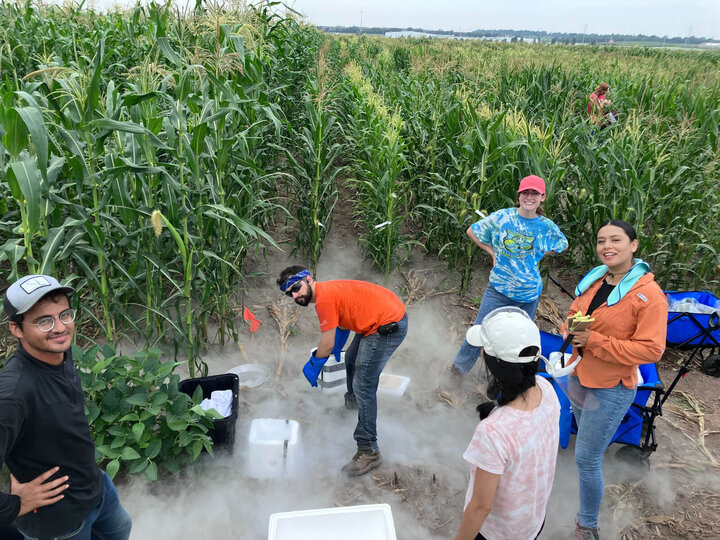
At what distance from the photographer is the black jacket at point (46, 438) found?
1.44 m

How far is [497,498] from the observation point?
1673 millimetres

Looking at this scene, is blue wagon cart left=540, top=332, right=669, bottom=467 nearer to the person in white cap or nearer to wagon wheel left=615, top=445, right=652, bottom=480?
wagon wheel left=615, top=445, right=652, bottom=480

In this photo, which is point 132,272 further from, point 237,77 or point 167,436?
point 237,77

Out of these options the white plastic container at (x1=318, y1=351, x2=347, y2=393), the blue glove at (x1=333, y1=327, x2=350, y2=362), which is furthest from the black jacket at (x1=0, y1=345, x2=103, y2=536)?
the white plastic container at (x1=318, y1=351, x2=347, y2=393)

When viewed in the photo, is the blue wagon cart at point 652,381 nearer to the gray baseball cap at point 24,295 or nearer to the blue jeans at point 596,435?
the blue jeans at point 596,435

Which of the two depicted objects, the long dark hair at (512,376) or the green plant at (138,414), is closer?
the long dark hair at (512,376)

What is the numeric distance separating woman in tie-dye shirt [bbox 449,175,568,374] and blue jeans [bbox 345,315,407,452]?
0.92m

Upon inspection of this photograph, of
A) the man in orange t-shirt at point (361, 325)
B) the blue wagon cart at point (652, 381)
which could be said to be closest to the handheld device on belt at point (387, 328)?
the man in orange t-shirt at point (361, 325)

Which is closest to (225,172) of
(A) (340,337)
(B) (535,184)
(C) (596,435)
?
(A) (340,337)

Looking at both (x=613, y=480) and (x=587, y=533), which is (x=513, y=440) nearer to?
(x=587, y=533)

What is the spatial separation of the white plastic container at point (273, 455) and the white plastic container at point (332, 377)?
2.05 feet

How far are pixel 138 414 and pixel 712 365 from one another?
4.31 metres

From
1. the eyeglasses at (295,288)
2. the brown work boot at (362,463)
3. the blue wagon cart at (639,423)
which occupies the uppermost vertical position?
the eyeglasses at (295,288)

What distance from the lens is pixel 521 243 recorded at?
334 centimetres
